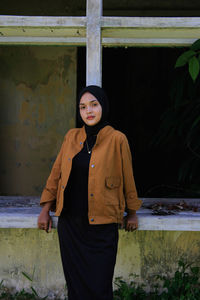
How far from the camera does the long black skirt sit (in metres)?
2.27

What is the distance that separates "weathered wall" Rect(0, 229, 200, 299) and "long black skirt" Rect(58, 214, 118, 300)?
31.1 inches

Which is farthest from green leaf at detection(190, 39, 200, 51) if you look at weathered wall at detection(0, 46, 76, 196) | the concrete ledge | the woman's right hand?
weathered wall at detection(0, 46, 76, 196)

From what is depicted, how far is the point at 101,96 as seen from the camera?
91.0 inches

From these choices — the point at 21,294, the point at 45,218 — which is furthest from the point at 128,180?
the point at 21,294

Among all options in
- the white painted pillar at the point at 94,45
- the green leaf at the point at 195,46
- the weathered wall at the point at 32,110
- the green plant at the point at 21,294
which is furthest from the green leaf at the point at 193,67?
the weathered wall at the point at 32,110

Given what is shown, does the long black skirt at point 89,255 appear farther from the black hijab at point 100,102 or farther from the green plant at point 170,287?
the green plant at point 170,287

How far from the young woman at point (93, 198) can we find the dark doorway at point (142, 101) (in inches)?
154

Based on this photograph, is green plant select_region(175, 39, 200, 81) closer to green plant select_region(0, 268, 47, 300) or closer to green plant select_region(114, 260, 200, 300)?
green plant select_region(114, 260, 200, 300)

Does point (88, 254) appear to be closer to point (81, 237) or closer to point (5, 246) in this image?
point (81, 237)

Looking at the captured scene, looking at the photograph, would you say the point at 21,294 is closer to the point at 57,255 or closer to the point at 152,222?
the point at 57,255

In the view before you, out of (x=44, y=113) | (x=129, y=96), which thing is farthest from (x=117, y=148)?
(x=129, y=96)

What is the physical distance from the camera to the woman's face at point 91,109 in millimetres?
2301

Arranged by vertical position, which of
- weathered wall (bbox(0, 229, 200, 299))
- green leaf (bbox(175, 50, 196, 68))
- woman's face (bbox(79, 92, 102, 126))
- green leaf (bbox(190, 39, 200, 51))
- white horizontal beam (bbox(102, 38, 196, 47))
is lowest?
weathered wall (bbox(0, 229, 200, 299))
